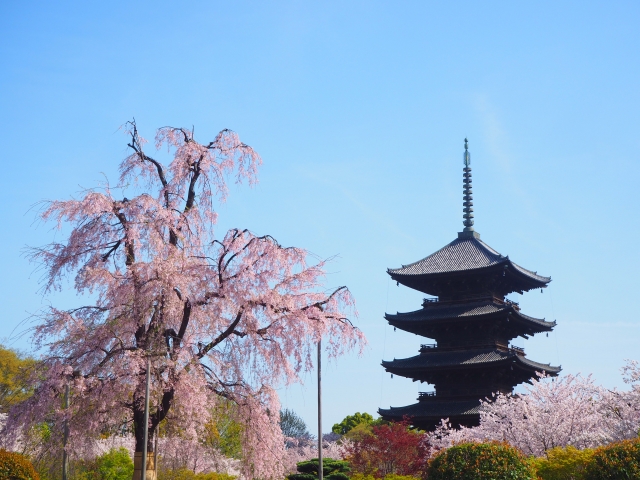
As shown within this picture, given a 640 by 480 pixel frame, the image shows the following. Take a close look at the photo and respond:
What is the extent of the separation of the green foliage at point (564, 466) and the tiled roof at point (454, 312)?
1652 cm

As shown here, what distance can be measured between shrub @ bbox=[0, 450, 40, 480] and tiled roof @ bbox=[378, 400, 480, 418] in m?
21.4

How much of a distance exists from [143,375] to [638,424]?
18122 mm

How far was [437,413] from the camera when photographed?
37562 millimetres

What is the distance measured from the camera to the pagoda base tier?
37094mm


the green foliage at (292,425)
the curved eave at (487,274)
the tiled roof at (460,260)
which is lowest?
the green foliage at (292,425)

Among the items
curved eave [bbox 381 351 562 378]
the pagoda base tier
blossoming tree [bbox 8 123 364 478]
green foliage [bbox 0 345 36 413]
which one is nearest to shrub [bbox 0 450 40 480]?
blossoming tree [bbox 8 123 364 478]

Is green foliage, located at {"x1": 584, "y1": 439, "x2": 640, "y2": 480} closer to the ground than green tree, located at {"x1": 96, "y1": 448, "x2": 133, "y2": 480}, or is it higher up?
higher up

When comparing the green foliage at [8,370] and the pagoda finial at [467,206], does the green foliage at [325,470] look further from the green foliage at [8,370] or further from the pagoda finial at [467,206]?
the green foliage at [8,370]

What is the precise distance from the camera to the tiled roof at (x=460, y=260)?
133 ft

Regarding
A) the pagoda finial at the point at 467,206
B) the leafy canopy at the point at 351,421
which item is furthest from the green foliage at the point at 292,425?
the pagoda finial at the point at 467,206

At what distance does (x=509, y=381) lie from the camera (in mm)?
Answer: 39688

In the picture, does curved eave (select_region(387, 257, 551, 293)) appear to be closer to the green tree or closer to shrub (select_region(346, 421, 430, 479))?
shrub (select_region(346, 421, 430, 479))

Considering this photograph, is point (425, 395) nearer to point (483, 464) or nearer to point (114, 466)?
point (114, 466)

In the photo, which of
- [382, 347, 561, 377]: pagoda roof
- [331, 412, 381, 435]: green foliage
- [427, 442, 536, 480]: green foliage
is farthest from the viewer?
[331, 412, 381, 435]: green foliage
